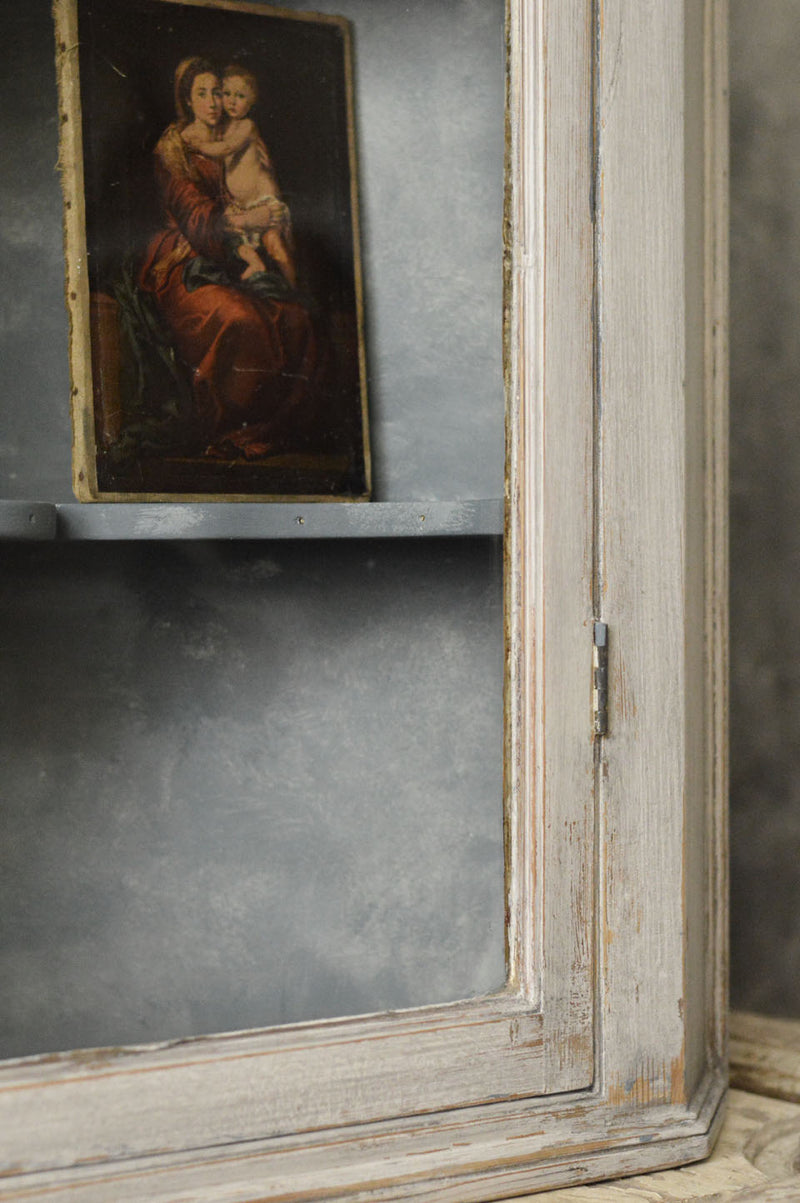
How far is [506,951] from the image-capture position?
0.54 meters

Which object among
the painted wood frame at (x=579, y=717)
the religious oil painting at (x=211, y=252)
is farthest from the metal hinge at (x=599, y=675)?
the religious oil painting at (x=211, y=252)

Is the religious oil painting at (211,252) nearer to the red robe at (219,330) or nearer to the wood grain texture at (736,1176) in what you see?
the red robe at (219,330)

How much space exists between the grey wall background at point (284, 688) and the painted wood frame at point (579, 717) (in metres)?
0.02

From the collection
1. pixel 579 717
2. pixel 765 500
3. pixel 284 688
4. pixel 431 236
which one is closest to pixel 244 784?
pixel 284 688

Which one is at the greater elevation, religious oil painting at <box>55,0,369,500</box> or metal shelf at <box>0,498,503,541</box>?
religious oil painting at <box>55,0,369,500</box>

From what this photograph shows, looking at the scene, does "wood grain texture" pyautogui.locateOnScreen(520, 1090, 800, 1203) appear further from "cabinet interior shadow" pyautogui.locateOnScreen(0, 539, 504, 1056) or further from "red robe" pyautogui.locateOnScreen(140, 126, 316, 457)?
"red robe" pyautogui.locateOnScreen(140, 126, 316, 457)

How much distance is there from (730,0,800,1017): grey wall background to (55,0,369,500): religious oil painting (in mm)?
397

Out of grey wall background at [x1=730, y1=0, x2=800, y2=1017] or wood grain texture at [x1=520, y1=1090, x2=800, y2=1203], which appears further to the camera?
grey wall background at [x1=730, y1=0, x2=800, y2=1017]

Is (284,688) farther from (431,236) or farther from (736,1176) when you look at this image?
(736,1176)

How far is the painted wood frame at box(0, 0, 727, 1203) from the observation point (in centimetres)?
51

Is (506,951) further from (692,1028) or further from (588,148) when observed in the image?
(588,148)

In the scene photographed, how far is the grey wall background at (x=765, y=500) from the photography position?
788 millimetres

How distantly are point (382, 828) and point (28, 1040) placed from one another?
194mm

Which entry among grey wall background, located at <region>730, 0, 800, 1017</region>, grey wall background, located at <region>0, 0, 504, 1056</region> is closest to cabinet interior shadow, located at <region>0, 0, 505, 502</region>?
grey wall background, located at <region>0, 0, 504, 1056</region>
